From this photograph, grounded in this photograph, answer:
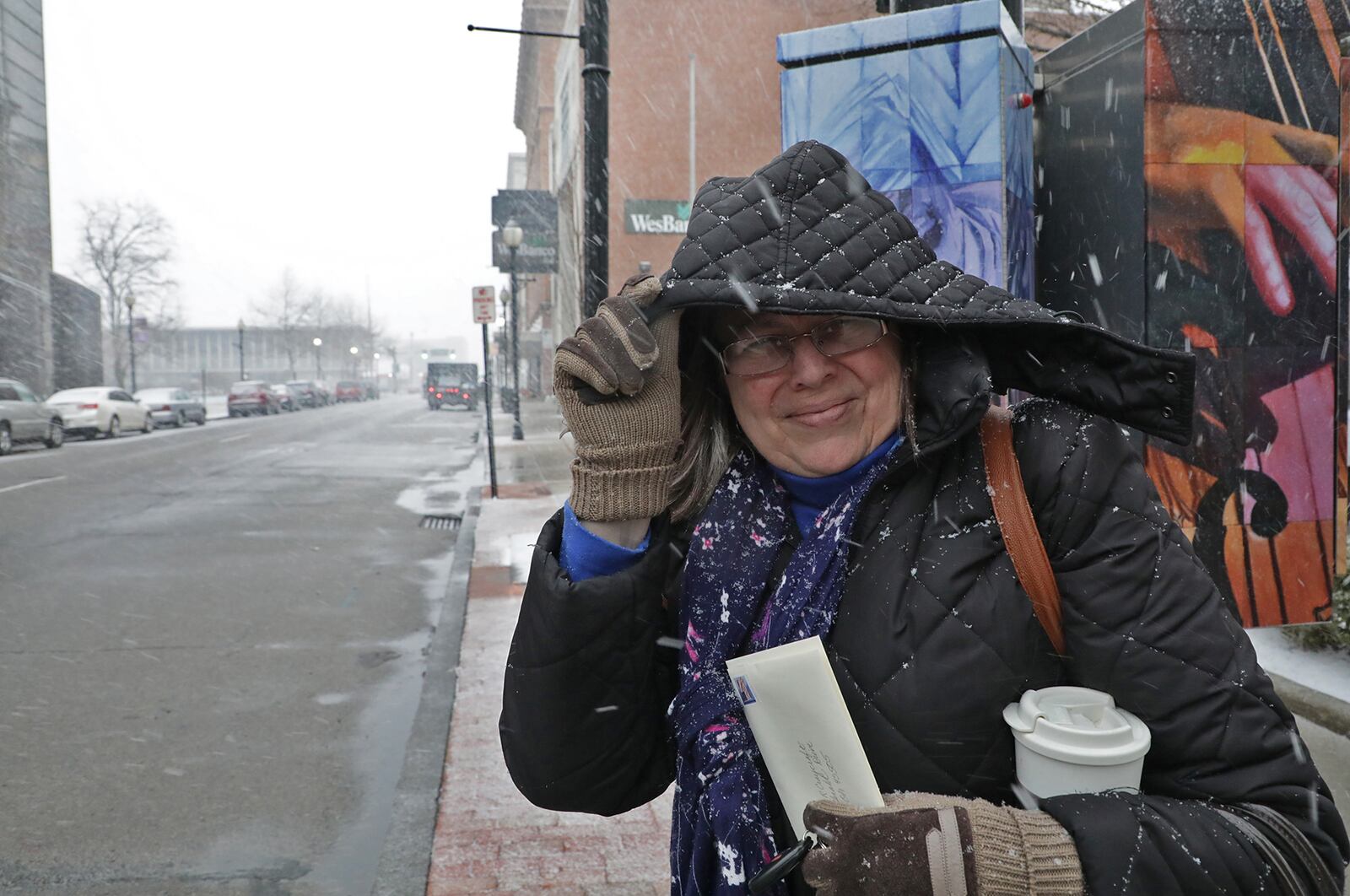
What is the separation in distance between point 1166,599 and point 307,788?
3925 millimetres

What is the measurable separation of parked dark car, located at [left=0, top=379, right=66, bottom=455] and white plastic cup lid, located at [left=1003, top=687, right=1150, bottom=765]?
897 inches

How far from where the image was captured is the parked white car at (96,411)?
24.3 m

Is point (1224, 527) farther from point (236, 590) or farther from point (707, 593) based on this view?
point (236, 590)

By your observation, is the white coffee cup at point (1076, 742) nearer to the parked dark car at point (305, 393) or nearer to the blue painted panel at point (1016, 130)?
the blue painted panel at point (1016, 130)

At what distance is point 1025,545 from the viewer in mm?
1360

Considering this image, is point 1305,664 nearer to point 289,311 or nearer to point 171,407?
point 171,407

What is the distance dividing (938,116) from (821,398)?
2564 mm

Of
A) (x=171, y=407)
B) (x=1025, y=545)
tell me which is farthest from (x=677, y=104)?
(x=1025, y=545)

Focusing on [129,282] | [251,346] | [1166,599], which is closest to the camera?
[1166,599]

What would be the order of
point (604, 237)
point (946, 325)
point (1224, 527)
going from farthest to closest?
point (604, 237) < point (1224, 527) < point (946, 325)

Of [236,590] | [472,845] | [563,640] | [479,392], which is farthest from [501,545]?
[479,392]

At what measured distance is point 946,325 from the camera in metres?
1.53

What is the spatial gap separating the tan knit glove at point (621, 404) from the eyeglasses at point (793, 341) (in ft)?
0.37

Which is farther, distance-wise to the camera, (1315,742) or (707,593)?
(1315,742)
